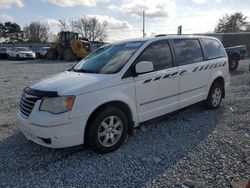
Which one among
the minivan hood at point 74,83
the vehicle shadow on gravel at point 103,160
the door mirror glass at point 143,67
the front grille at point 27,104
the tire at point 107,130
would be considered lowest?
the vehicle shadow on gravel at point 103,160

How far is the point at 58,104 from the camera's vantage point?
4.02 m

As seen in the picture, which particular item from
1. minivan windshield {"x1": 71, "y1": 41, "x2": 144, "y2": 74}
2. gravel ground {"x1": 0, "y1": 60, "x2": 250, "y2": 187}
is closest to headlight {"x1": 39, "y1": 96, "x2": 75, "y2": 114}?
gravel ground {"x1": 0, "y1": 60, "x2": 250, "y2": 187}

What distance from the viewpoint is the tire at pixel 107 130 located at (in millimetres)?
4219

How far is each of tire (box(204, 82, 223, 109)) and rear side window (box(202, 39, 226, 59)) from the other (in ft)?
2.25

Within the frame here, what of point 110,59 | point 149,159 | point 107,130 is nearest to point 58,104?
point 107,130

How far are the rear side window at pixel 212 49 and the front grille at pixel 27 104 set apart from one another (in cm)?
399

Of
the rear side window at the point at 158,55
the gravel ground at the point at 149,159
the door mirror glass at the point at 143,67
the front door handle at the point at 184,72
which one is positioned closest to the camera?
the gravel ground at the point at 149,159

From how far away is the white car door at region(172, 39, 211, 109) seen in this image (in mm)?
5605

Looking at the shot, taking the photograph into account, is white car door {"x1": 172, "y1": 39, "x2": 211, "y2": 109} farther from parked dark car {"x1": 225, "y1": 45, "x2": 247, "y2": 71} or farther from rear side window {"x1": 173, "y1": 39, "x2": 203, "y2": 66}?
parked dark car {"x1": 225, "y1": 45, "x2": 247, "y2": 71}

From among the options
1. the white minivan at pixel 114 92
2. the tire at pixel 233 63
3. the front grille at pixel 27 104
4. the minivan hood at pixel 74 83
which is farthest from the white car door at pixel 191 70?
the tire at pixel 233 63

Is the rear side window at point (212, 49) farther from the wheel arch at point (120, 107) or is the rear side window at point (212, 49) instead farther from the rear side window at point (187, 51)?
the wheel arch at point (120, 107)

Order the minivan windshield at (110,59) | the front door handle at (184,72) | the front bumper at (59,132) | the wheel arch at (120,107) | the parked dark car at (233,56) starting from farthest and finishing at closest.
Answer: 1. the parked dark car at (233,56)
2. the front door handle at (184,72)
3. the minivan windshield at (110,59)
4. the wheel arch at (120,107)
5. the front bumper at (59,132)

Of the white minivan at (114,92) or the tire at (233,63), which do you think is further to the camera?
the tire at (233,63)

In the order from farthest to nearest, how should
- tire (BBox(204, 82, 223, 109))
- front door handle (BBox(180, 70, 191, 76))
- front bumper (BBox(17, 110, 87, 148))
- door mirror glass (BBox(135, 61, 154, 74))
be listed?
tire (BBox(204, 82, 223, 109)) → front door handle (BBox(180, 70, 191, 76)) → door mirror glass (BBox(135, 61, 154, 74)) → front bumper (BBox(17, 110, 87, 148))
